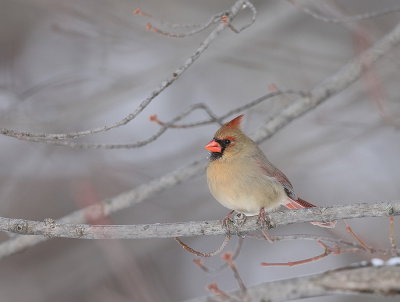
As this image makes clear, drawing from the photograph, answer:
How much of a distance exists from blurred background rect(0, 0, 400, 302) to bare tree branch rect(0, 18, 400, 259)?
1.07 meters

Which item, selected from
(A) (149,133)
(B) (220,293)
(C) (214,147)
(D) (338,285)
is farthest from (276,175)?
(A) (149,133)

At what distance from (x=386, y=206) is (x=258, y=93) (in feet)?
15.6

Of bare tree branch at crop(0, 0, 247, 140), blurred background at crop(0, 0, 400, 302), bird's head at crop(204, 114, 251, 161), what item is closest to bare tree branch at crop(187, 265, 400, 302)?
bare tree branch at crop(0, 0, 247, 140)

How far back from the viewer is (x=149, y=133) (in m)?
6.56

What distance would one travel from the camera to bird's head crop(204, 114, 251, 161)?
358 cm

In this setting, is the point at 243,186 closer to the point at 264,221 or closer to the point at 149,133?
the point at 264,221

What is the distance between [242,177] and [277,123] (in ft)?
2.00

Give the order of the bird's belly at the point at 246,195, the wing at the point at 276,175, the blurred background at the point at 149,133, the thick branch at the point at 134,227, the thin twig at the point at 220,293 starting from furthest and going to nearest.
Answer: the blurred background at the point at 149,133 → the wing at the point at 276,175 → the bird's belly at the point at 246,195 → the thick branch at the point at 134,227 → the thin twig at the point at 220,293

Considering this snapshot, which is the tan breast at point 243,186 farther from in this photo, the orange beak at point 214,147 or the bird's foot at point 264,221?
the bird's foot at point 264,221

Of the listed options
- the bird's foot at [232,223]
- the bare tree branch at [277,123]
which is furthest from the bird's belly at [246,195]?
the bare tree branch at [277,123]

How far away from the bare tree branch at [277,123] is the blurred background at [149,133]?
1065 millimetres

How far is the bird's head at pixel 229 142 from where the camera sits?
11.7 feet

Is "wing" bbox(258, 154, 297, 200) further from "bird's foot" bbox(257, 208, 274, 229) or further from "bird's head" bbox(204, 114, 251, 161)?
"bird's foot" bbox(257, 208, 274, 229)

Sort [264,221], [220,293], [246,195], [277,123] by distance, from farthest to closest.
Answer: [277,123], [246,195], [264,221], [220,293]
